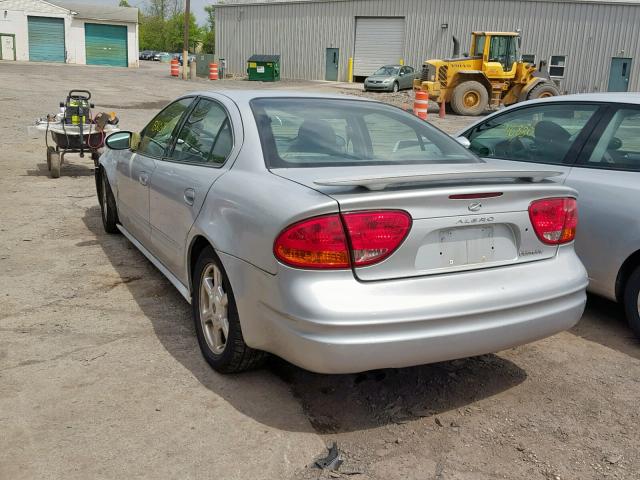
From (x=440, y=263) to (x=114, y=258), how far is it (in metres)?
3.56

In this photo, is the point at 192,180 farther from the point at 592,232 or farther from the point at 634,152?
the point at 634,152

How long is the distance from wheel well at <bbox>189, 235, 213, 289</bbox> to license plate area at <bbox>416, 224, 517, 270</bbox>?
1232 mm

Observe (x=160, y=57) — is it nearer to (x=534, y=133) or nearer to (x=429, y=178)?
(x=534, y=133)

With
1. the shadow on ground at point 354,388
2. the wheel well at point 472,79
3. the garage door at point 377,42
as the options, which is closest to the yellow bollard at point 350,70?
the garage door at point 377,42

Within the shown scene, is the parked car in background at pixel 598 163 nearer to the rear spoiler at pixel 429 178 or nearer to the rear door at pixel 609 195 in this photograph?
the rear door at pixel 609 195

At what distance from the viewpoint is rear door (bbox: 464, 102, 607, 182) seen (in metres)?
4.69

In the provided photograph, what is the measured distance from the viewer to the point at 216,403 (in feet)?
10.8

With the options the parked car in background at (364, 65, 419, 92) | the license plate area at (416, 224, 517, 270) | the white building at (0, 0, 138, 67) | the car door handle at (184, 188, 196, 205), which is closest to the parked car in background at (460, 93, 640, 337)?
the license plate area at (416, 224, 517, 270)

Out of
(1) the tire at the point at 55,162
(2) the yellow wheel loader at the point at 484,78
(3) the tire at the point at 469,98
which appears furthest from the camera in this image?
(2) the yellow wheel loader at the point at 484,78

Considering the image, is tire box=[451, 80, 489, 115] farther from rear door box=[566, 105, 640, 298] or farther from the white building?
the white building

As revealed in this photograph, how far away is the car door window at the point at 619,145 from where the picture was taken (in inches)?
172

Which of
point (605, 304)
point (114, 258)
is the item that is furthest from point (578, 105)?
point (114, 258)

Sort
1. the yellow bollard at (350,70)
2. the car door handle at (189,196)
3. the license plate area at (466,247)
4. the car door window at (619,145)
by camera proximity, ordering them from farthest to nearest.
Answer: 1. the yellow bollard at (350,70)
2. the car door window at (619,145)
3. the car door handle at (189,196)
4. the license plate area at (466,247)

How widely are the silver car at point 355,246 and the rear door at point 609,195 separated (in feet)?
2.95
